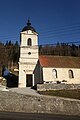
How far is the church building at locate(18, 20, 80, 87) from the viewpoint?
126ft

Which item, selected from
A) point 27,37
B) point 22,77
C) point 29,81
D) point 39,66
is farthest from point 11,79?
point 39,66

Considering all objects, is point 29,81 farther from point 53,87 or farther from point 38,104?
point 38,104

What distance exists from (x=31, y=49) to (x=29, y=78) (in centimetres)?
667

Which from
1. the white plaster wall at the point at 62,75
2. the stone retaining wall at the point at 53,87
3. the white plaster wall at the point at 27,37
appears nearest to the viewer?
the stone retaining wall at the point at 53,87

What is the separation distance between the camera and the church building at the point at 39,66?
38.5m

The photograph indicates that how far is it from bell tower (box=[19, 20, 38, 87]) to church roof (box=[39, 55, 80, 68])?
7.14 feet

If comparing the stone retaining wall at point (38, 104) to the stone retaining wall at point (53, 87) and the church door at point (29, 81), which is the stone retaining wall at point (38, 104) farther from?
the church door at point (29, 81)

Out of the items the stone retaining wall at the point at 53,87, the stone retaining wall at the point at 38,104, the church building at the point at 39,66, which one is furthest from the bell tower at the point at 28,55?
the stone retaining wall at the point at 38,104

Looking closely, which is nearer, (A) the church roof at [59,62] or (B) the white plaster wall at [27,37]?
(A) the church roof at [59,62]

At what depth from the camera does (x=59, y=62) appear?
40.8 m

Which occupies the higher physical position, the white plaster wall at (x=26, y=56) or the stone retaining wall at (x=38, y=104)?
the white plaster wall at (x=26, y=56)

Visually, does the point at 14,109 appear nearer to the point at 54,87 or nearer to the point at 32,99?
the point at 32,99

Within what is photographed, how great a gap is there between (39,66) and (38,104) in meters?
18.2

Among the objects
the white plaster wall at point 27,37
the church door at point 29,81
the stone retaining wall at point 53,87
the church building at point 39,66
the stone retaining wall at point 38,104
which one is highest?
the white plaster wall at point 27,37
